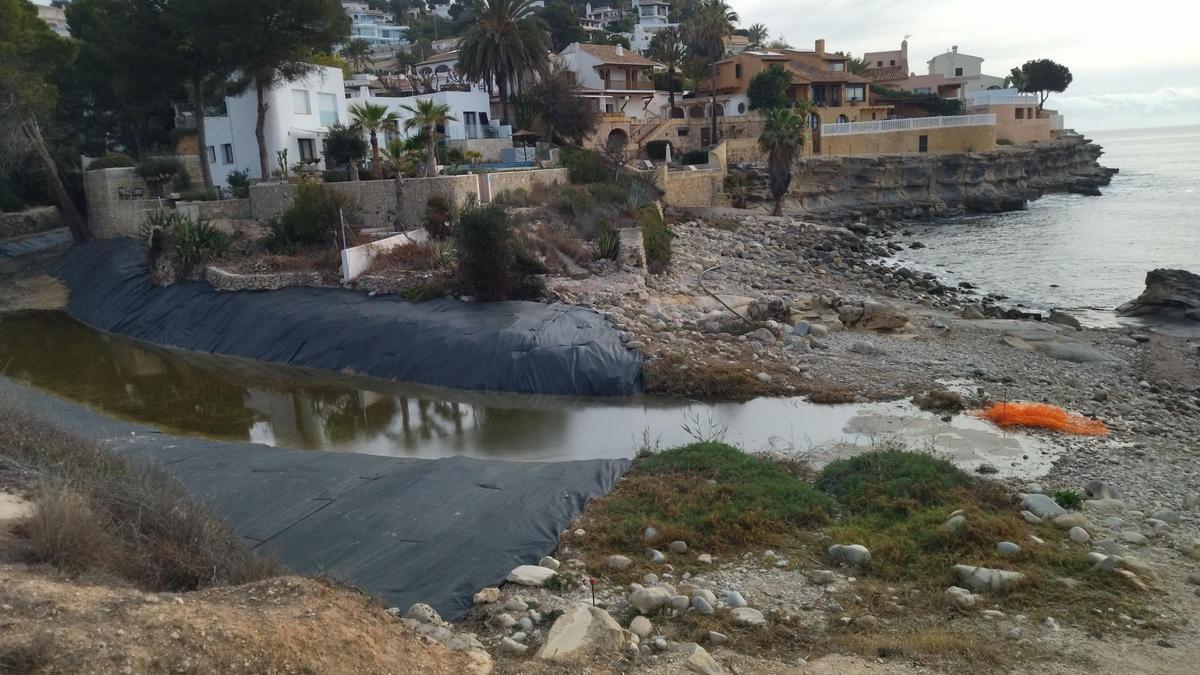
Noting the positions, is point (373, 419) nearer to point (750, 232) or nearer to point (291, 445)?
point (291, 445)

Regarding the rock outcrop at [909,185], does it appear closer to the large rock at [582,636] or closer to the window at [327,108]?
the window at [327,108]

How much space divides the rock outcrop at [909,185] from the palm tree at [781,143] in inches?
149

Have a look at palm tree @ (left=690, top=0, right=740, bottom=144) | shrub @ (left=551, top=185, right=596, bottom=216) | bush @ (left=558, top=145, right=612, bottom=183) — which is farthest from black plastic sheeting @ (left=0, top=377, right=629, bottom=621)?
palm tree @ (left=690, top=0, right=740, bottom=144)

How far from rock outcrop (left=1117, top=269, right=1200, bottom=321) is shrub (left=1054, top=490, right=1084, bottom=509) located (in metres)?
18.3

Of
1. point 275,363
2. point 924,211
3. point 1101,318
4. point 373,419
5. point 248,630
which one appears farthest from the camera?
point 924,211

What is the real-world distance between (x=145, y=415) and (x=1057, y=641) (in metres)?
19.5

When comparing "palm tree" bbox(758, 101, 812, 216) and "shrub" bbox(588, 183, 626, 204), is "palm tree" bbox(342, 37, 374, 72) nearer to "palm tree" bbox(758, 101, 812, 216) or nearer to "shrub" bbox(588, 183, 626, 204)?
"palm tree" bbox(758, 101, 812, 216)

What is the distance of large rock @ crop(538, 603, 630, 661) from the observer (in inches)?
295

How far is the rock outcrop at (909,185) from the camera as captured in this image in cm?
5603

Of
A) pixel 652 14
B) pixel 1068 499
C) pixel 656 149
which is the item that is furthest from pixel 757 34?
pixel 1068 499

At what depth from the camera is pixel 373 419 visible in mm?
19500

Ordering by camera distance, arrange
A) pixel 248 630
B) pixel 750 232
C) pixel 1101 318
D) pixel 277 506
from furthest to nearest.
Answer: pixel 750 232
pixel 1101 318
pixel 277 506
pixel 248 630

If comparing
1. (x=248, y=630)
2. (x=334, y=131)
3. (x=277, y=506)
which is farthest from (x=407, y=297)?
(x=248, y=630)

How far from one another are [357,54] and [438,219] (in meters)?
52.7
